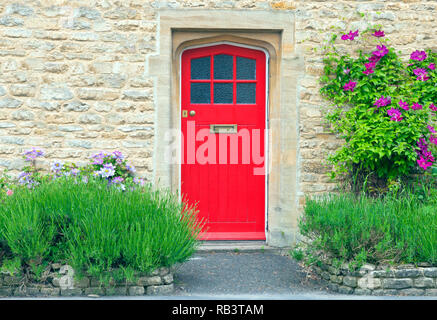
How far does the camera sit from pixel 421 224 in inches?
172

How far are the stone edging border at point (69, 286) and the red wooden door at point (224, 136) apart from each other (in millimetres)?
2084

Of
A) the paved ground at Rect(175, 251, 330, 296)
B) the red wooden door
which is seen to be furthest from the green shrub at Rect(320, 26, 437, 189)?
the paved ground at Rect(175, 251, 330, 296)

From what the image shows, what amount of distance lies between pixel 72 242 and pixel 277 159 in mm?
2886

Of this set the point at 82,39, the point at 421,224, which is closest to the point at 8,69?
the point at 82,39

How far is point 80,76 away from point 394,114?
380 centimetres

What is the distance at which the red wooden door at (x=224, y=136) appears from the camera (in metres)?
6.19

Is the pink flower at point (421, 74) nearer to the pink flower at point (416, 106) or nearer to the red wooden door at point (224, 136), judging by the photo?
the pink flower at point (416, 106)

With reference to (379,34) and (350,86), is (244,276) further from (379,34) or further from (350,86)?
(379,34)

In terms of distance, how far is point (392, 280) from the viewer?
13.8 ft

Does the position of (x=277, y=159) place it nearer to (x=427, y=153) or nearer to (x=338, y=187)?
(x=338, y=187)

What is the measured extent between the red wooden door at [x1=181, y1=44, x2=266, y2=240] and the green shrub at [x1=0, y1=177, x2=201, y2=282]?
5.76ft

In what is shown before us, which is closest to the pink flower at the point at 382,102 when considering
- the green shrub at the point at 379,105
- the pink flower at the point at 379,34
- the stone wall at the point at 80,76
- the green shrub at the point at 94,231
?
the green shrub at the point at 379,105

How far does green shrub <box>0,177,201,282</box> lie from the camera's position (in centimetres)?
402

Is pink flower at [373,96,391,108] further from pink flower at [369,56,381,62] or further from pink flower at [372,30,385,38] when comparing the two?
pink flower at [372,30,385,38]
